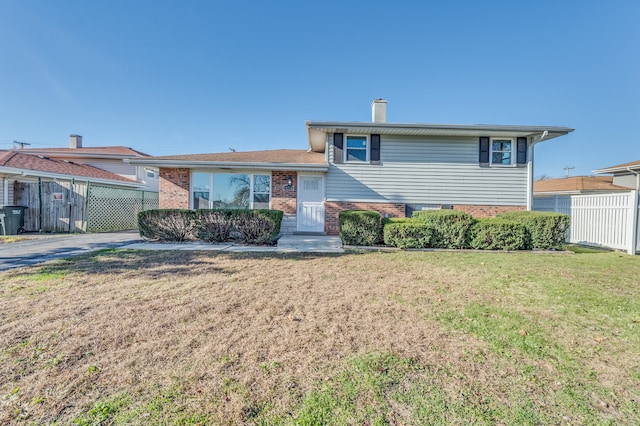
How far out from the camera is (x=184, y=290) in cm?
Result: 414

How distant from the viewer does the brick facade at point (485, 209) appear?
10.9 metres

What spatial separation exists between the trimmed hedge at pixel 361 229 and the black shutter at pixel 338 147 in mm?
3437

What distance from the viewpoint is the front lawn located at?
1833mm

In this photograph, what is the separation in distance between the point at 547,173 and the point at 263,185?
217ft

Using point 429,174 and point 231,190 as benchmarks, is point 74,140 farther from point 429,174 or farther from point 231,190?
point 429,174

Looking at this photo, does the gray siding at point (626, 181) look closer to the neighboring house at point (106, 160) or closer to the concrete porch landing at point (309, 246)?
the concrete porch landing at point (309, 246)

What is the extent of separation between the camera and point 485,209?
10953mm

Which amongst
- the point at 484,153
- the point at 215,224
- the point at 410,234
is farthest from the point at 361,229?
the point at 484,153

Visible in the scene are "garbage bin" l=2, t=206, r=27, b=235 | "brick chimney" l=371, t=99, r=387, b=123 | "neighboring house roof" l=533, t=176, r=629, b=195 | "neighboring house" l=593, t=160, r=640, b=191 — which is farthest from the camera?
"neighboring house roof" l=533, t=176, r=629, b=195

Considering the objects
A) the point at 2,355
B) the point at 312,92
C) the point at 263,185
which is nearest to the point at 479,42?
the point at 312,92

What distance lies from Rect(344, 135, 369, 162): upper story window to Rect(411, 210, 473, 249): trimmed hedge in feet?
13.6

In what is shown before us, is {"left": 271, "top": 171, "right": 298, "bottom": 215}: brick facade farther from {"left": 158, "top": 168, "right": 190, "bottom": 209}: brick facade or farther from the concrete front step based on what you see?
{"left": 158, "top": 168, "right": 190, "bottom": 209}: brick facade

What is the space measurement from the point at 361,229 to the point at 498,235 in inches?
157

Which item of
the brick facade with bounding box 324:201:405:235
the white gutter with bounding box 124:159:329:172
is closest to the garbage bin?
the white gutter with bounding box 124:159:329:172
